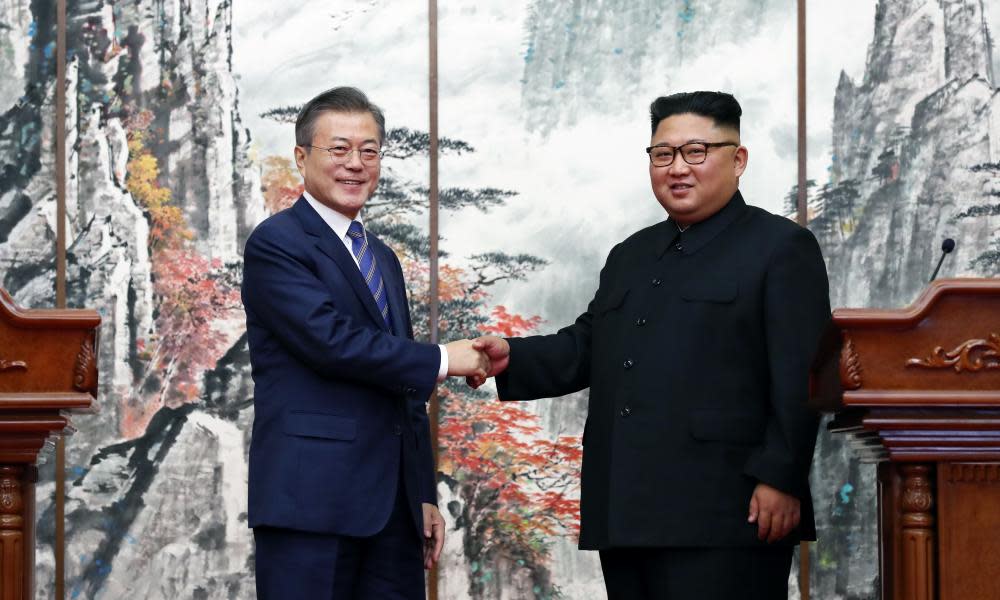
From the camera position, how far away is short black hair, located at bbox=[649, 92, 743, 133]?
Answer: 2697 mm

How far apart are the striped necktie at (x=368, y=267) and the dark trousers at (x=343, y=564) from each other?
41 centimetres

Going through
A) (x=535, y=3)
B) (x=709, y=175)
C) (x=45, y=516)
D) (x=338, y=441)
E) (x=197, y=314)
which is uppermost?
(x=535, y=3)

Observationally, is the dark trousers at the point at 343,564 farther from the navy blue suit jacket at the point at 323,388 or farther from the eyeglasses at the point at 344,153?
the eyeglasses at the point at 344,153

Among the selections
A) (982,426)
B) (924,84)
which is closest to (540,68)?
(924,84)

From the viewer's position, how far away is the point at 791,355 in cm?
246

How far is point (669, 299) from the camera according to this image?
2.62 metres

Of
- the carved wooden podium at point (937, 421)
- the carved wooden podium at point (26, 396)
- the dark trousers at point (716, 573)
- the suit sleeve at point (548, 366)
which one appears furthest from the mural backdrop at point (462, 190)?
the carved wooden podium at point (937, 421)

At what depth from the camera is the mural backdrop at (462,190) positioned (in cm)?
389

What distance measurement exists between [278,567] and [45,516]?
5.71ft

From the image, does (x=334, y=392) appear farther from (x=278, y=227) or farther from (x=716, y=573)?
(x=716, y=573)

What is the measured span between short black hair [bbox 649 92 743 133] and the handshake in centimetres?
66

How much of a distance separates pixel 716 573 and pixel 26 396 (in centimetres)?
132

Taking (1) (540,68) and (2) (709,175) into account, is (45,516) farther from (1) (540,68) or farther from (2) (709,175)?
(2) (709,175)

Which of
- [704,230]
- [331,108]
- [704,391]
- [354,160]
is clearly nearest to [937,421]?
[704,391]
